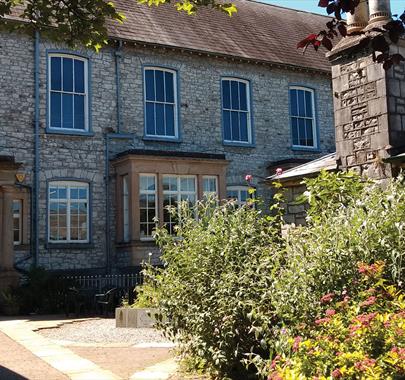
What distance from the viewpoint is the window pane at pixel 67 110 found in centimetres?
1725

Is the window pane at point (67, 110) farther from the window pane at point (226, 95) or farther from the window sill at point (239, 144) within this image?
the window pane at point (226, 95)

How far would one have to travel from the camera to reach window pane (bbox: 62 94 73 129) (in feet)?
56.6

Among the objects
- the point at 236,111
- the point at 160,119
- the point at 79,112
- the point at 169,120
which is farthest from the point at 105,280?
the point at 236,111

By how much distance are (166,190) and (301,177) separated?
324 inches

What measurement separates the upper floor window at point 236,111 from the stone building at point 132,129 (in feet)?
0.13

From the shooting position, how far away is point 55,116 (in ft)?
56.1

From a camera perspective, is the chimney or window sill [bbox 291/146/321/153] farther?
window sill [bbox 291/146/321/153]

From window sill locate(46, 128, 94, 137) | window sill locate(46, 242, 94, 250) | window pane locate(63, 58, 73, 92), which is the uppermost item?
window pane locate(63, 58, 73, 92)

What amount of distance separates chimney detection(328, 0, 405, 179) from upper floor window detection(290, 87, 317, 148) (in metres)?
11.1

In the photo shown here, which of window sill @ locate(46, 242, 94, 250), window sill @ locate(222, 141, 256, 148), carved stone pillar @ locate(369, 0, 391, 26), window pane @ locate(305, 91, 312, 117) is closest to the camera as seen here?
carved stone pillar @ locate(369, 0, 391, 26)

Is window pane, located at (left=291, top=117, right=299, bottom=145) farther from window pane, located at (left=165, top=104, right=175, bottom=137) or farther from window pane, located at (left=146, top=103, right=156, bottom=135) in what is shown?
window pane, located at (left=146, top=103, right=156, bottom=135)

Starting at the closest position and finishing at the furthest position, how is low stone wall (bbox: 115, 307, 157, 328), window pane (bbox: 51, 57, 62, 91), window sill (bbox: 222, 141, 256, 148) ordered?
low stone wall (bbox: 115, 307, 157, 328)
window pane (bbox: 51, 57, 62, 91)
window sill (bbox: 222, 141, 256, 148)

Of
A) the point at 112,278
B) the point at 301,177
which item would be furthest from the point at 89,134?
the point at 301,177

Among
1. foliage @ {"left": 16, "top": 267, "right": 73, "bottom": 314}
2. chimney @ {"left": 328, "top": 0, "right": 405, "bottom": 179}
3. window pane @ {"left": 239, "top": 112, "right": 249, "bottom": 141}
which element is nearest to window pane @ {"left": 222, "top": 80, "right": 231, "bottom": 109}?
window pane @ {"left": 239, "top": 112, "right": 249, "bottom": 141}
